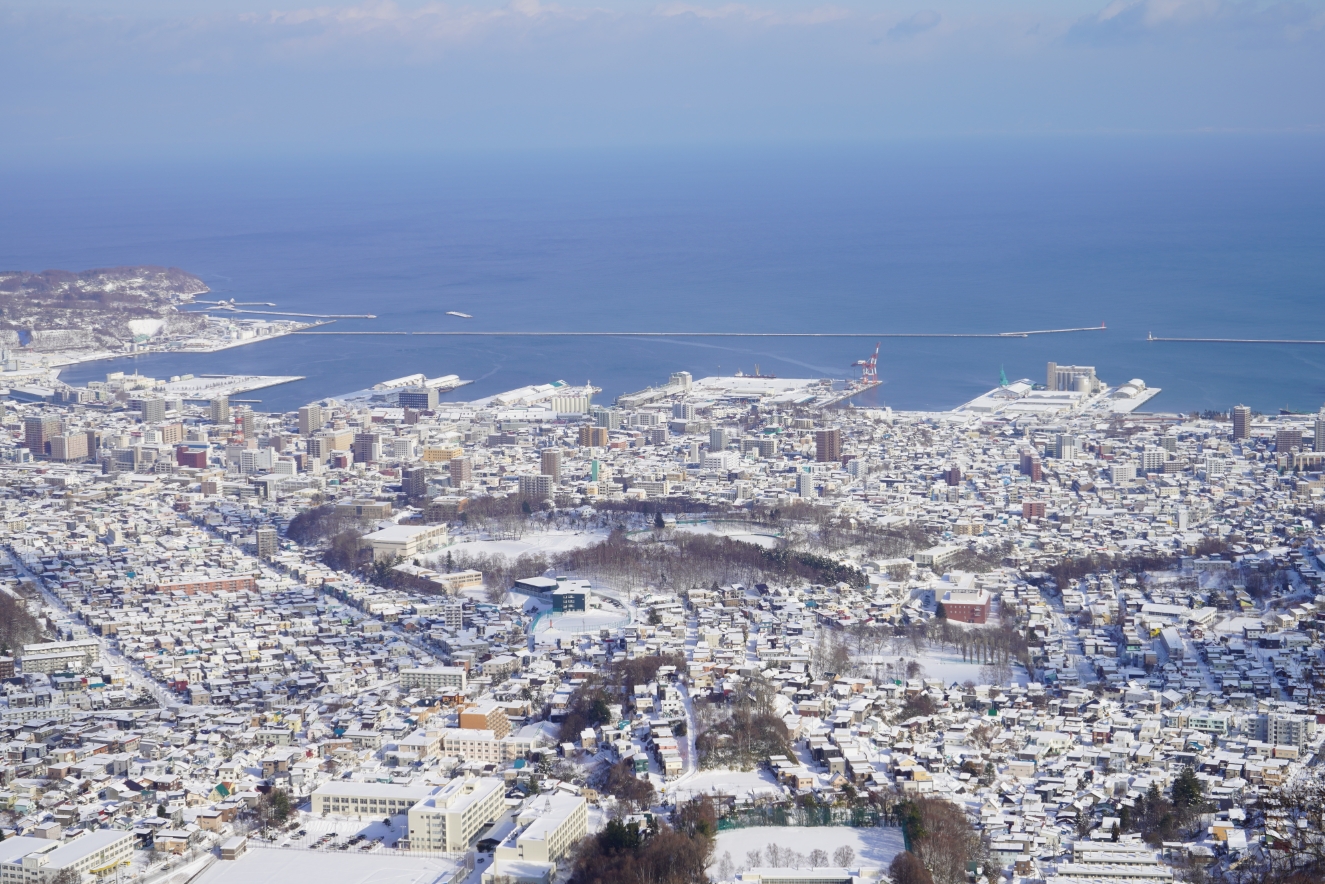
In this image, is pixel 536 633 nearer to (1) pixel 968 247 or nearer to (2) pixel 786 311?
(2) pixel 786 311

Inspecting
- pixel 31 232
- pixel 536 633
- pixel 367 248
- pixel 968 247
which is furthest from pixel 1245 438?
pixel 31 232

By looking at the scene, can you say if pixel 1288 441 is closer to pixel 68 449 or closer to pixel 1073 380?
pixel 1073 380

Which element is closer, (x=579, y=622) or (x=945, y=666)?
(x=945, y=666)

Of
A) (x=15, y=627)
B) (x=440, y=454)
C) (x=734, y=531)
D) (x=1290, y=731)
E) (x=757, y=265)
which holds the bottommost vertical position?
(x=1290, y=731)

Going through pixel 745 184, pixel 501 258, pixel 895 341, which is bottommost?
pixel 895 341

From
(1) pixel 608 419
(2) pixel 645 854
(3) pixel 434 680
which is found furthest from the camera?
(1) pixel 608 419

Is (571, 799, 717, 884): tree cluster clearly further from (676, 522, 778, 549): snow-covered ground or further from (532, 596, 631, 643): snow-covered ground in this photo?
(676, 522, 778, 549): snow-covered ground

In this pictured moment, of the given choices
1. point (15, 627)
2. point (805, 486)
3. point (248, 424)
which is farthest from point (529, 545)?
point (248, 424)
